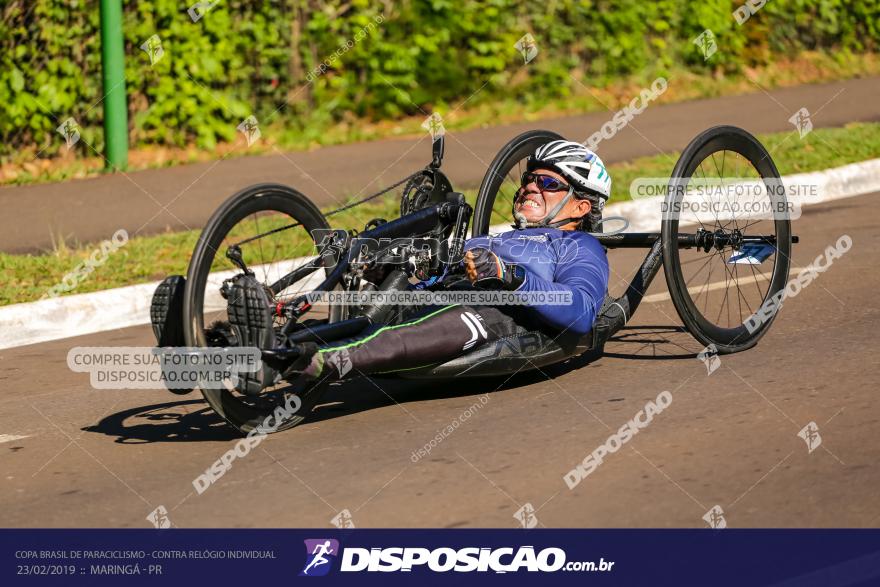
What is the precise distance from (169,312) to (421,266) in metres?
1.23

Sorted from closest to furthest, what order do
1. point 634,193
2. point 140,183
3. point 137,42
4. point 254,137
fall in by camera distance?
point 634,193 < point 140,183 < point 137,42 < point 254,137

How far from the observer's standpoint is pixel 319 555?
4438 mm

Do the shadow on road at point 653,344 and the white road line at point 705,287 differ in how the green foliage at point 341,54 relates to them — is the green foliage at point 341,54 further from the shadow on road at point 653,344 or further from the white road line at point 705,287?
the shadow on road at point 653,344

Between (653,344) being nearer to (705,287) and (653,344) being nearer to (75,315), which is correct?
(705,287)

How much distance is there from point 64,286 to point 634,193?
4.52 m

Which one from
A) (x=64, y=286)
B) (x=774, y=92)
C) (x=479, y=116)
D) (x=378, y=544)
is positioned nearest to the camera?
(x=378, y=544)

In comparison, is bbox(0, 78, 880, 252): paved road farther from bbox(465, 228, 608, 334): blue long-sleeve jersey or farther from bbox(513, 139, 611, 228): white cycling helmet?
bbox(465, 228, 608, 334): blue long-sleeve jersey

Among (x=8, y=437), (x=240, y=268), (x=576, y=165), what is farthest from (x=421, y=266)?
(x=8, y=437)

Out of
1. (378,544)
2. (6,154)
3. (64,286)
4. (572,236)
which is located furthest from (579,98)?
(378,544)

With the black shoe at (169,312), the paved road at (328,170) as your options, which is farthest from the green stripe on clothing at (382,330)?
the paved road at (328,170)

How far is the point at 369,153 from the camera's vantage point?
533 inches

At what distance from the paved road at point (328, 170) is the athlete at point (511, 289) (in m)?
4.58

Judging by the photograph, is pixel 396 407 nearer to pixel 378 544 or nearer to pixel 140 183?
pixel 378 544

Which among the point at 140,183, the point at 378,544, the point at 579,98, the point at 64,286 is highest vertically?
the point at 579,98
